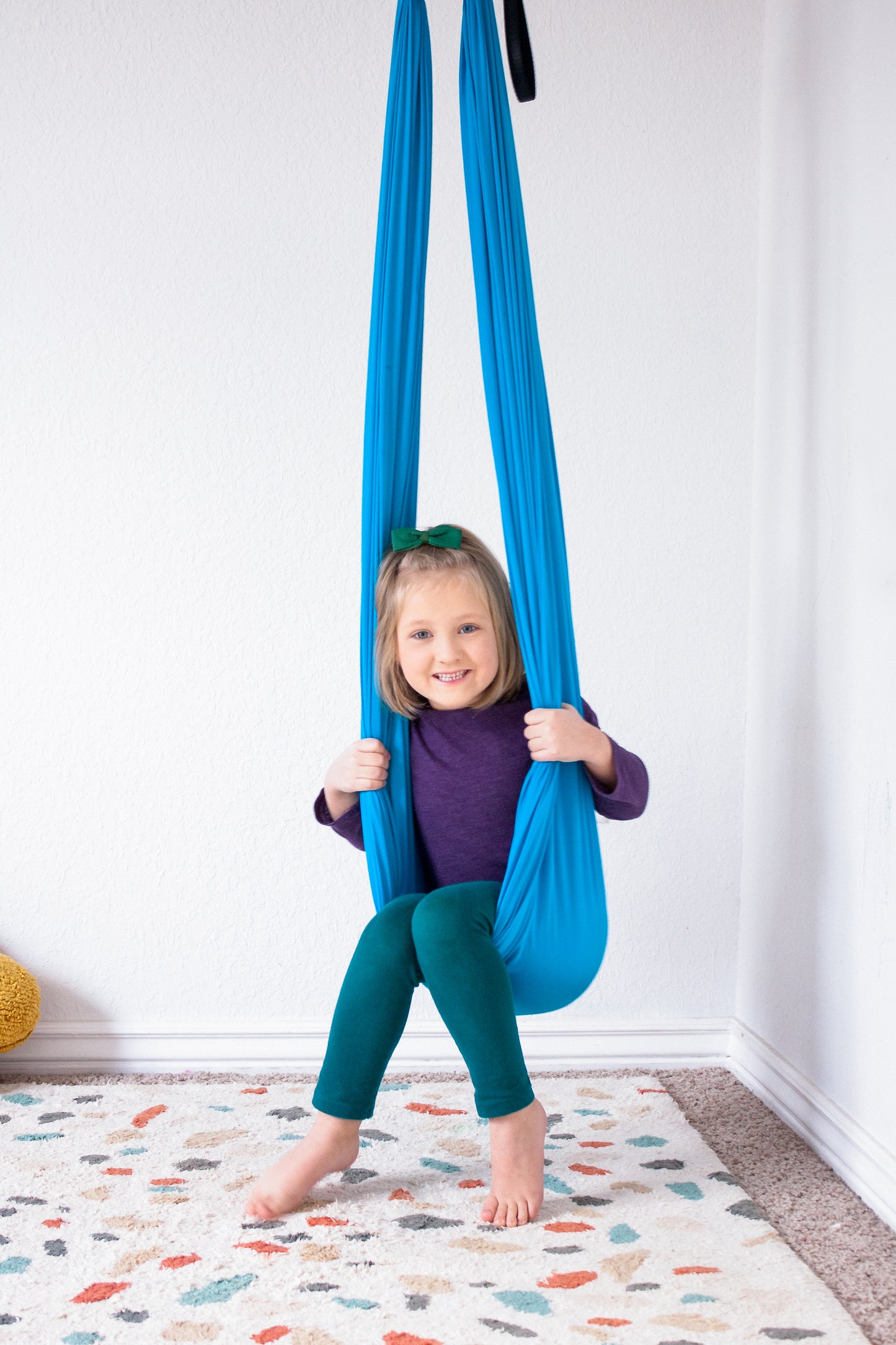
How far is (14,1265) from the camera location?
42.3 inches

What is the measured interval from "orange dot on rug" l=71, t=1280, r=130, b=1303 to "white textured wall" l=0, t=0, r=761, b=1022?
745 mm

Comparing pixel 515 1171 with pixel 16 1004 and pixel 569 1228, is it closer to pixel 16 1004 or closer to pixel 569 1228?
pixel 569 1228

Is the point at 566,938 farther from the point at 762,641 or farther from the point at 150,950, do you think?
the point at 150,950

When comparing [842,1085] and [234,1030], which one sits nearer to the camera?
[842,1085]

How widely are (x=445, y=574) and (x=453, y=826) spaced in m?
0.32

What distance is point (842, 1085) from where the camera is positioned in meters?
1.36

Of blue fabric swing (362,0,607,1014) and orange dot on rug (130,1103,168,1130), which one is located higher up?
blue fabric swing (362,0,607,1014)

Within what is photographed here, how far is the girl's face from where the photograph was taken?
1343 mm

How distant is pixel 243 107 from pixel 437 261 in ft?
1.29

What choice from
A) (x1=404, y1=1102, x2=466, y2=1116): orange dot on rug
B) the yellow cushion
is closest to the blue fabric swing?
(x1=404, y1=1102, x2=466, y2=1116): orange dot on rug

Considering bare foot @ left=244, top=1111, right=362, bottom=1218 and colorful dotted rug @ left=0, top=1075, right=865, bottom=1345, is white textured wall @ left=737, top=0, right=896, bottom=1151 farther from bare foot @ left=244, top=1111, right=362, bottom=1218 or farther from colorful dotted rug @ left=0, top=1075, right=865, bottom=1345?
bare foot @ left=244, top=1111, right=362, bottom=1218

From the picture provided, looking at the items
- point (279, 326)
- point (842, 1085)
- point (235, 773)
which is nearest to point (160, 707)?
point (235, 773)

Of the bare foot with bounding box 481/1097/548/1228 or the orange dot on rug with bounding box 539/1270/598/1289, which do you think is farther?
the bare foot with bounding box 481/1097/548/1228

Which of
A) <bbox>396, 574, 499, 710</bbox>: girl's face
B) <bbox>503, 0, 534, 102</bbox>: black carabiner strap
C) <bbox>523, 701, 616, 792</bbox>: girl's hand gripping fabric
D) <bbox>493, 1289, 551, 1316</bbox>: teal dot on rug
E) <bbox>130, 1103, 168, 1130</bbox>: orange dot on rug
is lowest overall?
<bbox>130, 1103, 168, 1130</bbox>: orange dot on rug
